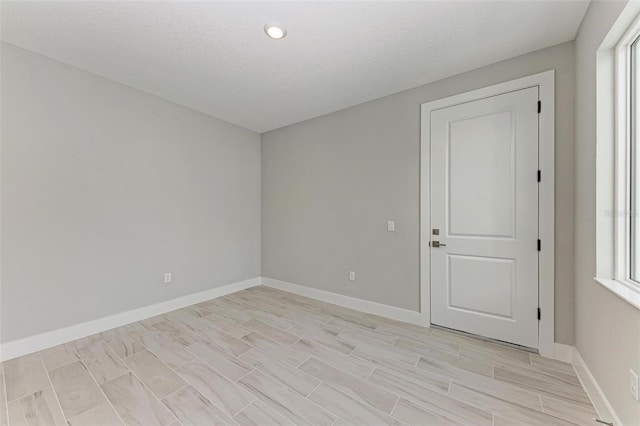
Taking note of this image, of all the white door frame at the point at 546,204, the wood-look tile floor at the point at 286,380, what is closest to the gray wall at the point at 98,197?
the wood-look tile floor at the point at 286,380

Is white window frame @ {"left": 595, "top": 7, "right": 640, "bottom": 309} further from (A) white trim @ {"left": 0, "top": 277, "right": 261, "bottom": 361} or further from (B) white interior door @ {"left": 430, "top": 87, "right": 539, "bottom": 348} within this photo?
(A) white trim @ {"left": 0, "top": 277, "right": 261, "bottom": 361}

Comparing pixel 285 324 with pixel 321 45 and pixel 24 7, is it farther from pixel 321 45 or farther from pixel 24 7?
pixel 24 7

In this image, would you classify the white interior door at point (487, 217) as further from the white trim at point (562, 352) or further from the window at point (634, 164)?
the window at point (634, 164)

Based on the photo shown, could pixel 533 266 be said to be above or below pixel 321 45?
below

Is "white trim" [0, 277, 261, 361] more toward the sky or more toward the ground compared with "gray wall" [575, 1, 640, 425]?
more toward the ground

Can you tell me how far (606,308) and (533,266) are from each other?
760 millimetres

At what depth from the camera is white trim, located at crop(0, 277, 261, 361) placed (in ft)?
7.21

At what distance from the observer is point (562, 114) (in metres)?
2.13

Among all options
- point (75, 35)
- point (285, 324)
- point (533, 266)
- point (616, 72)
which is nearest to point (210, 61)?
point (75, 35)

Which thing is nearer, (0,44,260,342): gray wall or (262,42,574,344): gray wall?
(262,42,574,344): gray wall

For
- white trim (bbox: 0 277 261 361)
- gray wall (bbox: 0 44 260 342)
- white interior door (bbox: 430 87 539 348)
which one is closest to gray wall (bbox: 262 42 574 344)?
white interior door (bbox: 430 87 539 348)

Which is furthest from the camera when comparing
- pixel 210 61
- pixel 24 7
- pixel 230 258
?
pixel 230 258

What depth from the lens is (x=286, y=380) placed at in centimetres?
192

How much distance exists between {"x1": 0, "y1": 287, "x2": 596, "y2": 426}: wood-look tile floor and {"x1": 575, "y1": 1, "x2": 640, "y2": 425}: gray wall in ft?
1.15
